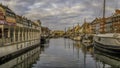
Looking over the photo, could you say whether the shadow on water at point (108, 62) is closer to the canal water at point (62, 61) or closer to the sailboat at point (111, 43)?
the canal water at point (62, 61)

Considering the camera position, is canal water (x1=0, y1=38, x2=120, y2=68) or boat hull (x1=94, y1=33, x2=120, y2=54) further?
boat hull (x1=94, y1=33, x2=120, y2=54)

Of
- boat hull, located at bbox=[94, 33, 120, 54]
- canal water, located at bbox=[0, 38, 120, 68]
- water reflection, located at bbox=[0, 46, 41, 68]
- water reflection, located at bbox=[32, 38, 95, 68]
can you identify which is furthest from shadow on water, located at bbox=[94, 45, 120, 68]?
water reflection, located at bbox=[0, 46, 41, 68]

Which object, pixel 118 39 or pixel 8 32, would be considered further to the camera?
pixel 118 39

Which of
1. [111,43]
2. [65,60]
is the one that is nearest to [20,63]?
[65,60]

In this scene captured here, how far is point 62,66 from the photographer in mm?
26594

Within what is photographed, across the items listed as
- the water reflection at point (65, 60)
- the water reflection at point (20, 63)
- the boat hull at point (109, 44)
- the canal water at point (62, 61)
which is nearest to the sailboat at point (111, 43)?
the boat hull at point (109, 44)

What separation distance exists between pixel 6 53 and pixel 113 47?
61.4ft

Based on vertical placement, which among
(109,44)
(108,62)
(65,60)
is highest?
(109,44)

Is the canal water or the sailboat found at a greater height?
the sailboat

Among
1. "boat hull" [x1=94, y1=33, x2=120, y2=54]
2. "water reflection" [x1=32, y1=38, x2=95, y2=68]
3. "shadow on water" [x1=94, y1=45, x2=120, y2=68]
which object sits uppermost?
"boat hull" [x1=94, y1=33, x2=120, y2=54]

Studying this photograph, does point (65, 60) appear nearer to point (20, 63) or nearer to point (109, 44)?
point (20, 63)

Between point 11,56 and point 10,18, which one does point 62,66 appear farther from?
point 10,18

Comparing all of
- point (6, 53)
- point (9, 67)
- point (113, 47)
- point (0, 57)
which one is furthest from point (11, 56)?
point (113, 47)

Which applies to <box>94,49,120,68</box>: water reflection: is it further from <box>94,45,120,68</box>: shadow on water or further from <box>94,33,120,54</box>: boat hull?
<box>94,33,120,54</box>: boat hull
